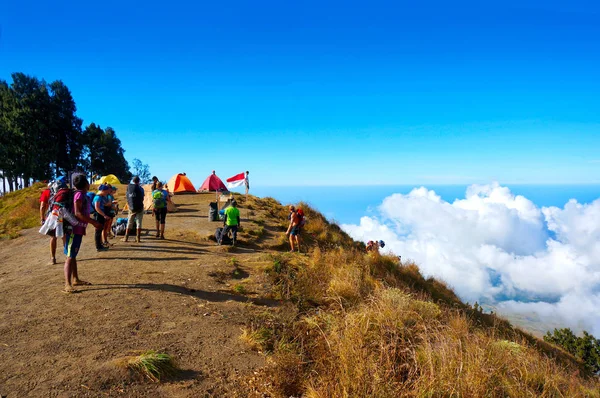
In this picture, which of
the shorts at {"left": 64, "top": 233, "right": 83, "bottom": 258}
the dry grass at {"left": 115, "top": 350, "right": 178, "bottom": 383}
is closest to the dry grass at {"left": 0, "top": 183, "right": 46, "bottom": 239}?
the shorts at {"left": 64, "top": 233, "right": 83, "bottom": 258}

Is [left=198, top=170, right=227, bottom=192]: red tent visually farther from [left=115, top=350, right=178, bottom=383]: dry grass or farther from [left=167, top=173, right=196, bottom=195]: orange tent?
[left=115, top=350, right=178, bottom=383]: dry grass

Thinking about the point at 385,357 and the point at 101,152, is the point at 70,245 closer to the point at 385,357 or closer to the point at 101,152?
the point at 385,357

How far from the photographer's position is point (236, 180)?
1952 centimetres

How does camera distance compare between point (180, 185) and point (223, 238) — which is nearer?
point (223, 238)

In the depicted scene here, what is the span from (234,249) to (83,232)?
5.97 meters

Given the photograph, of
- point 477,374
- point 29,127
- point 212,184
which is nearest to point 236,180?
point 212,184

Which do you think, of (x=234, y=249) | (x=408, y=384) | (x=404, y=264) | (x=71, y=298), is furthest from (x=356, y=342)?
(x=404, y=264)

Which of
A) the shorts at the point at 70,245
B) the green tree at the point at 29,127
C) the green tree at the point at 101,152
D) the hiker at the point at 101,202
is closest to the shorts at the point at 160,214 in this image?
the hiker at the point at 101,202

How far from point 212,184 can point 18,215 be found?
11.8m

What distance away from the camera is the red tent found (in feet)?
83.5

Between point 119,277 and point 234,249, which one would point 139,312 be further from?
point 234,249

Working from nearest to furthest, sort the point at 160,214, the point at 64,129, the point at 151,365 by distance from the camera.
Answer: the point at 151,365 → the point at 160,214 → the point at 64,129

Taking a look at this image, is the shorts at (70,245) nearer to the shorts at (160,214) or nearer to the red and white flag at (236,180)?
the shorts at (160,214)

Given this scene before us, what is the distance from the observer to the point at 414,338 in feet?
16.8
